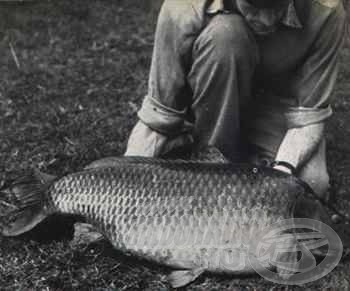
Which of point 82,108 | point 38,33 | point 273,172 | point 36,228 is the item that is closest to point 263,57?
point 273,172

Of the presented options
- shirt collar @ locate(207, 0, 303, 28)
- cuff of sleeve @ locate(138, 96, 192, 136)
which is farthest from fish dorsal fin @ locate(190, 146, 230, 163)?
shirt collar @ locate(207, 0, 303, 28)

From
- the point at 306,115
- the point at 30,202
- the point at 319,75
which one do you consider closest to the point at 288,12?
the point at 319,75

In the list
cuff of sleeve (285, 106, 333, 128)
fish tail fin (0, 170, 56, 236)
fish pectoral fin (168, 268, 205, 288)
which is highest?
cuff of sleeve (285, 106, 333, 128)

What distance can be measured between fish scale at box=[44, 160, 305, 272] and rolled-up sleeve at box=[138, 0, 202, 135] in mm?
366

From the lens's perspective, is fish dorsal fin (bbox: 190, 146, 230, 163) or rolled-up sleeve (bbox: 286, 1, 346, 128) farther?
rolled-up sleeve (bbox: 286, 1, 346, 128)

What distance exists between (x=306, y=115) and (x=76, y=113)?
2047mm

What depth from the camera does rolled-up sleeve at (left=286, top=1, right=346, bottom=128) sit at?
324 centimetres

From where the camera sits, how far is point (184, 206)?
2.99m

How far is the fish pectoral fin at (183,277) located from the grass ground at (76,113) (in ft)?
0.25

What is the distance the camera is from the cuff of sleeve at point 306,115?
11.0 ft

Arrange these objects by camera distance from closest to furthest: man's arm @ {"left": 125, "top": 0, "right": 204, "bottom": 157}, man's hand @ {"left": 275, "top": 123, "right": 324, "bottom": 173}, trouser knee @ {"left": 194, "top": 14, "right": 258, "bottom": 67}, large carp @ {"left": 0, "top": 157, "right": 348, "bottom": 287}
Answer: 1. large carp @ {"left": 0, "top": 157, "right": 348, "bottom": 287}
2. trouser knee @ {"left": 194, "top": 14, "right": 258, "bottom": 67}
3. man's arm @ {"left": 125, "top": 0, "right": 204, "bottom": 157}
4. man's hand @ {"left": 275, "top": 123, "right": 324, "bottom": 173}

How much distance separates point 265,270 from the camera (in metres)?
2.95

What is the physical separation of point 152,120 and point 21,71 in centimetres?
260

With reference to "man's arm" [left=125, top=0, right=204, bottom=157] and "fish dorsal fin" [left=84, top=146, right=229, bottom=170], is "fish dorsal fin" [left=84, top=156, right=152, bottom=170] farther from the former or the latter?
"man's arm" [left=125, top=0, right=204, bottom=157]
